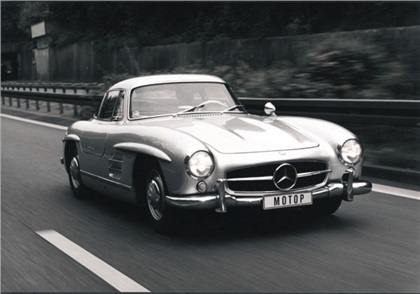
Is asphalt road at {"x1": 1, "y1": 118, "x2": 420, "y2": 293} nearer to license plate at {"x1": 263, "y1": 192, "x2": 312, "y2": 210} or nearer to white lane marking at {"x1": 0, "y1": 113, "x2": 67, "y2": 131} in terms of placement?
license plate at {"x1": 263, "y1": 192, "x2": 312, "y2": 210}

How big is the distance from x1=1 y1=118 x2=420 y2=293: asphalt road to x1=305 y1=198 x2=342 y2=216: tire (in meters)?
0.11

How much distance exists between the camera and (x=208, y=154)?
17.8 feet

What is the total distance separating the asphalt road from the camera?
4336 mm

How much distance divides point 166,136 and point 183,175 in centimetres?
49

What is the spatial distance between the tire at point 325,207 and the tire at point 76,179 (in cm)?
274

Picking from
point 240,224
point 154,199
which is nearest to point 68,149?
point 154,199

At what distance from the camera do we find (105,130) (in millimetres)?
6961

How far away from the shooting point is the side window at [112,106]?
23.1ft

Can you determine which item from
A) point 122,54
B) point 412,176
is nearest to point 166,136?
point 412,176

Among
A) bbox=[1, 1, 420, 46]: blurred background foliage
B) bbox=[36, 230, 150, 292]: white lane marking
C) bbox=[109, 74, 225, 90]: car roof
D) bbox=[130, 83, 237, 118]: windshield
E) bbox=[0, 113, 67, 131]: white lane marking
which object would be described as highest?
bbox=[1, 1, 420, 46]: blurred background foliage

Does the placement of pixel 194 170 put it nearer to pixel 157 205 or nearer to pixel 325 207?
pixel 157 205

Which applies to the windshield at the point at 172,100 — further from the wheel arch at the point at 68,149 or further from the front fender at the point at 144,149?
the wheel arch at the point at 68,149

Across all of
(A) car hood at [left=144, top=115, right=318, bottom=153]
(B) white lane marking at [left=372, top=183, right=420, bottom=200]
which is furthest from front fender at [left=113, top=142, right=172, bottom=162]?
(B) white lane marking at [left=372, top=183, right=420, bottom=200]

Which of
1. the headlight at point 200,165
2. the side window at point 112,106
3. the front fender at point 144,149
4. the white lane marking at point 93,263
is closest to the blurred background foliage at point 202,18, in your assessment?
the side window at point 112,106
